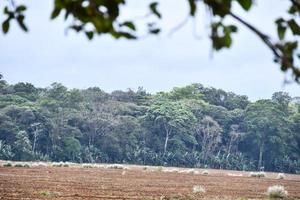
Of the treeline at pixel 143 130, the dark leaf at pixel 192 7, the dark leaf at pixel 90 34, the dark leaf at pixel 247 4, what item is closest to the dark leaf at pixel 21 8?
the dark leaf at pixel 90 34

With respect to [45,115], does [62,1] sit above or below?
below

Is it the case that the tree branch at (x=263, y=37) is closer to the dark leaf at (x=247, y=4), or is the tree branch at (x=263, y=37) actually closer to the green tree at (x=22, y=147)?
the dark leaf at (x=247, y=4)

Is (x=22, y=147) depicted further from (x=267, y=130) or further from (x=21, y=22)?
(x=21, y=22)

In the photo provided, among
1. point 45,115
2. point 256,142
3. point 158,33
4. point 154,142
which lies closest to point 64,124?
point 45,115

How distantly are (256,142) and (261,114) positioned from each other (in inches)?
132

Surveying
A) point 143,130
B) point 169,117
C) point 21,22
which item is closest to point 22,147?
point 143,130

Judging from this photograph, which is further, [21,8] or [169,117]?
[169,117]

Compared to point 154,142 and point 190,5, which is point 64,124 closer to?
point 154,142

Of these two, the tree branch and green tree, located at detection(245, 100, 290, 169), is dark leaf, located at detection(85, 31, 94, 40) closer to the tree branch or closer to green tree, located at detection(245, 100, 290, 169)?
the tree branch

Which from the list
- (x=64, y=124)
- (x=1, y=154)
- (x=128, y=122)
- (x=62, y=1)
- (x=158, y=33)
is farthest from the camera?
(x=128, y=122)

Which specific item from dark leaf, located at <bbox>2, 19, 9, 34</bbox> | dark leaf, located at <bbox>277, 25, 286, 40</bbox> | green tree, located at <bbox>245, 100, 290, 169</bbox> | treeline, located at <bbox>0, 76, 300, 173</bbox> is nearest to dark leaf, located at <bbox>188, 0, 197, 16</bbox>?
dark leaf, located at <bbox>277, 25, 286, 40</bbox>

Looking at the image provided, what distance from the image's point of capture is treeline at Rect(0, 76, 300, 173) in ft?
170

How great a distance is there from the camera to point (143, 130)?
2282 inches

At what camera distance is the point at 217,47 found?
200cm
